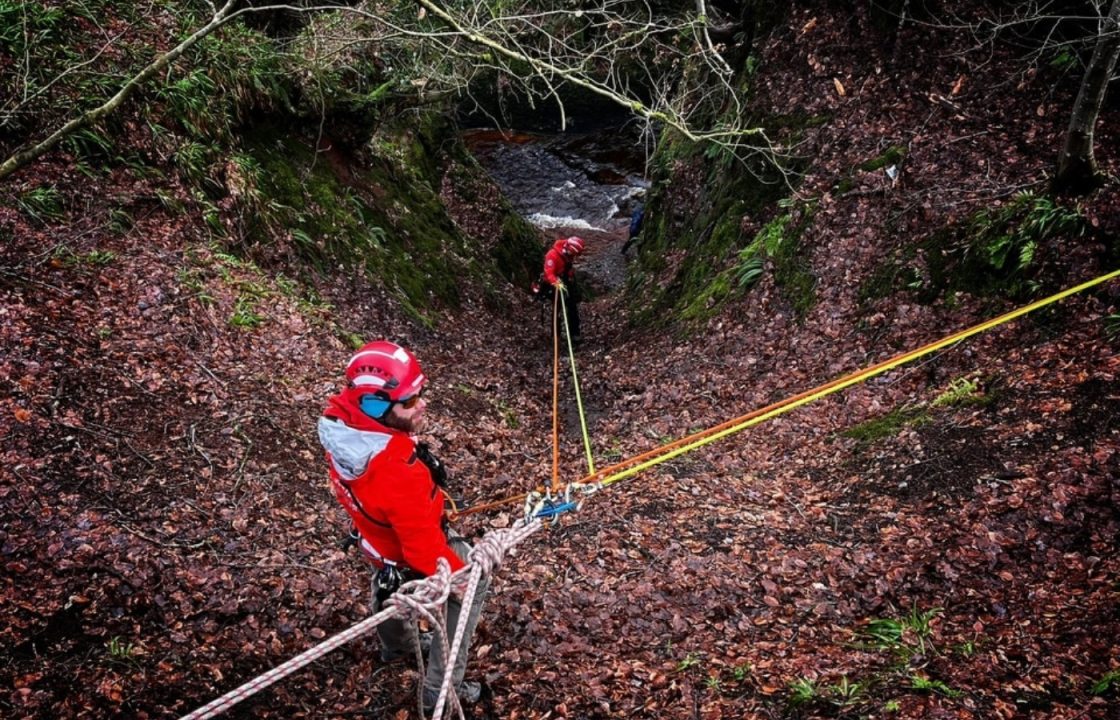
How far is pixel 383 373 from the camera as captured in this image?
3322 millimetres

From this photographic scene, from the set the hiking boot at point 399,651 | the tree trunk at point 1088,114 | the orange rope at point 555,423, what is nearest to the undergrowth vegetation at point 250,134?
the orange rope at point 555,423

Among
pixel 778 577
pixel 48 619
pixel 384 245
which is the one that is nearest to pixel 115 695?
pixel 48 619

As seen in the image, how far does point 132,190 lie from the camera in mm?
8500

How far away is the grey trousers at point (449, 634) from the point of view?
4.03 metres

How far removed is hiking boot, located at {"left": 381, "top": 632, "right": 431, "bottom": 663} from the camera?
14.6ft

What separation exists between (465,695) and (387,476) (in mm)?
2058

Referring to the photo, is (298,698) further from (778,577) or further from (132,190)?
(132,190)

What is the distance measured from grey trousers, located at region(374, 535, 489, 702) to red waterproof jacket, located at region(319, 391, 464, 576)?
0.62 meters

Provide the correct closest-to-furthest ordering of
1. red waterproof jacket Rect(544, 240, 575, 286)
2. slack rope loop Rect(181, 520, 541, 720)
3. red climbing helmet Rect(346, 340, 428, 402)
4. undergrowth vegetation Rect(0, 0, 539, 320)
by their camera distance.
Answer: slack rope loop Rect(181, 520, 541, 720) → red climbing helmet Rect(346, 340, 428, 402) → undergrowth vegetation Rect(0, 0, 539, 320) → red waterproof jacket Rect(544, 240, 575, 286)

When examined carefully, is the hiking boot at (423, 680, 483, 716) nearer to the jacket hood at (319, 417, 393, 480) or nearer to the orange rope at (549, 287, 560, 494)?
the orange rope at (549, 287, 560, 494)

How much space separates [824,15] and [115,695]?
46.9ft

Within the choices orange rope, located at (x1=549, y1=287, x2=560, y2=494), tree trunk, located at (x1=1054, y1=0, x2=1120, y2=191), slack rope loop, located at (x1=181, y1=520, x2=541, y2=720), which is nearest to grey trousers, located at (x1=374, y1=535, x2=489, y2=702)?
slack rope loop, located at (x1=181, y1=520, x2=541, y2=720)

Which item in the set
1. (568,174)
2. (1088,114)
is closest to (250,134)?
(1088,114)

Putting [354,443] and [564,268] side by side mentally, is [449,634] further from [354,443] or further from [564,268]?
[564,268]
